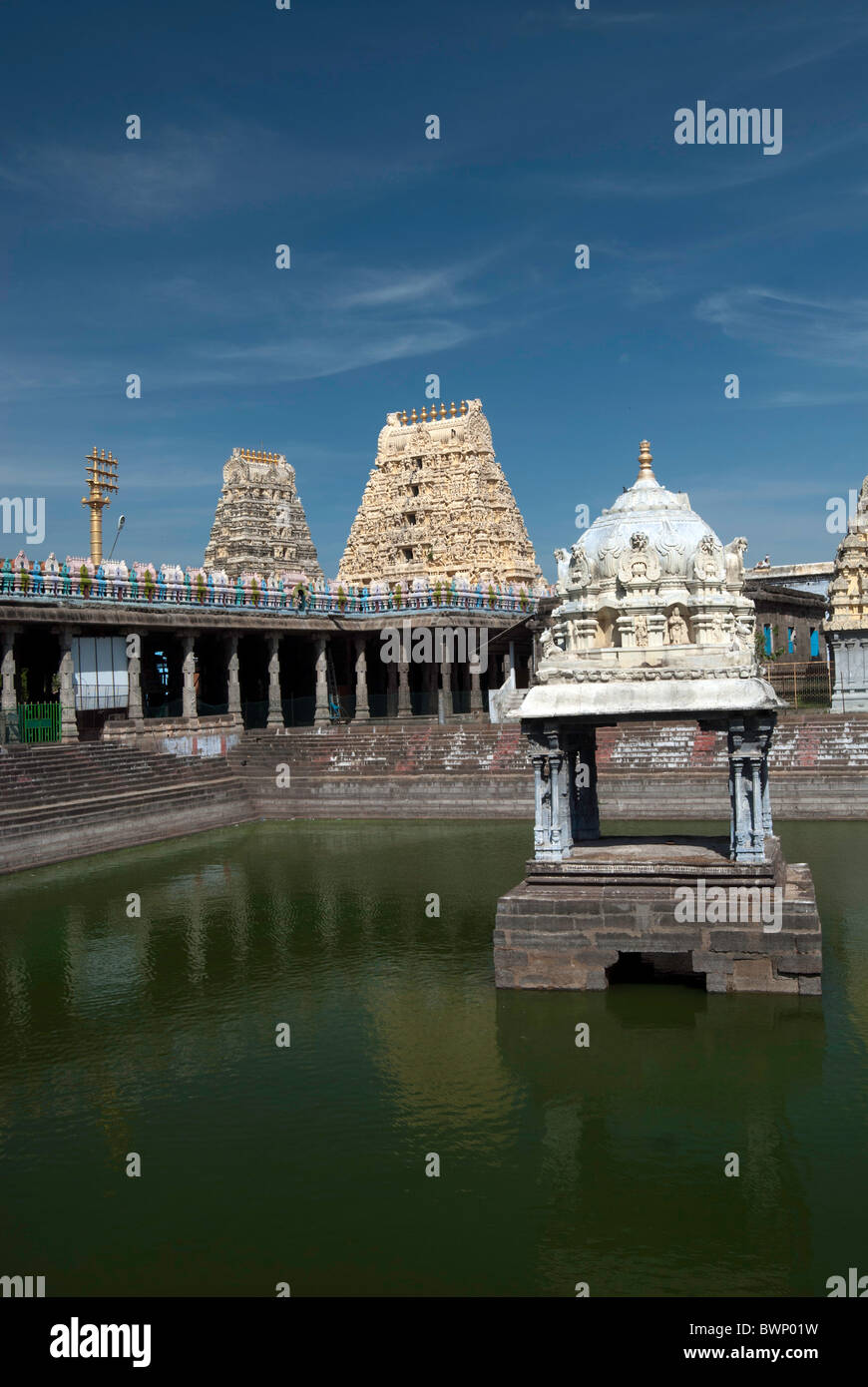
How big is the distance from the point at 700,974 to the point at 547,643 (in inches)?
185

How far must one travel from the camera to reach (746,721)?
1345 centimetres

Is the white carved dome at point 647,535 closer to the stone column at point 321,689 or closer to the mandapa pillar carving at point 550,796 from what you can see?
the mandapa pillar carving at point 550,796

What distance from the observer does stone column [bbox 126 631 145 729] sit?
33000 millimetres

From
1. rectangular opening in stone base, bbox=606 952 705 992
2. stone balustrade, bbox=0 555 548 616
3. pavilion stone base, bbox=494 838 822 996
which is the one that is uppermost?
stone balustrade, bbox=0 555 548 616

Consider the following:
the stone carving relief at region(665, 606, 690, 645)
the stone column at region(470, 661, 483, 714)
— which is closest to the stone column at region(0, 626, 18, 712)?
the stone column at region(470, 661, 483, 714)

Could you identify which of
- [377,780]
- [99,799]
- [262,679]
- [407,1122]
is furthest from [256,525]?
[407,1122]

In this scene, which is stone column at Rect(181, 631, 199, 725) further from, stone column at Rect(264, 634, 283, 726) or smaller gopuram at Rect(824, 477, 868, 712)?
smaller gopuram at Rect(824, 477, 868, 712)

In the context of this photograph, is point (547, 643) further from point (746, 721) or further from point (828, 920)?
point (828, 920)

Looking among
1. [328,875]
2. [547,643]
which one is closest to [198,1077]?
[547,643]

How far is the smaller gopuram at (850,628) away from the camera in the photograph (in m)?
33.5

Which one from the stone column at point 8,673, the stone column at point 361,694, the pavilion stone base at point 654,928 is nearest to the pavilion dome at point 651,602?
the pavilion stone base at point 654,928

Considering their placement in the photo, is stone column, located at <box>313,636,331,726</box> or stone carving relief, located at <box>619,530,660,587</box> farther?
stone column, located at <box>313,636,331,726</box>

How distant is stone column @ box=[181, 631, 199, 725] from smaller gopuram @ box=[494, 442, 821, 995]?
20845 mm

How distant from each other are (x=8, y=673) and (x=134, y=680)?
407 cm
